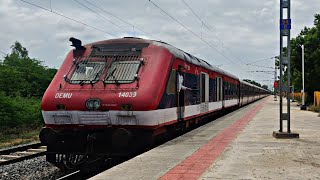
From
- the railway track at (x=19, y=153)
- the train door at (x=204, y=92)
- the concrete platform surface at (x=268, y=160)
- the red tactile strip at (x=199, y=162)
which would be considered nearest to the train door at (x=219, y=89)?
the train door at (x=204, y=92)

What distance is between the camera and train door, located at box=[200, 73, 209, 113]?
1403 centimetres

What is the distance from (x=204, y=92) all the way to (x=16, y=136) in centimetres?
843

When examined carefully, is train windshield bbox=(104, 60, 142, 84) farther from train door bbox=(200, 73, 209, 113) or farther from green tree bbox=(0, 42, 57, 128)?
green tree bbox=(0, 42, 57, 128)

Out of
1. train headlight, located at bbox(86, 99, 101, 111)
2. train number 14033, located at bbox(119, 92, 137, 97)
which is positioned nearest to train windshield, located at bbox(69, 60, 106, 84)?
train headlight, located at bbox(86, 99, 101, 111)

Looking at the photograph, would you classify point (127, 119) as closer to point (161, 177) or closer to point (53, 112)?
point (53, 112)

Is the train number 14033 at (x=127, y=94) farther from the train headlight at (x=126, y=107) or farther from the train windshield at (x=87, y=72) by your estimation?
the train windshield at (x=87, y=72)

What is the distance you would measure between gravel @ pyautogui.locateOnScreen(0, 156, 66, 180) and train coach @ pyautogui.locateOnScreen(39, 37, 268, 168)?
643 millimetres

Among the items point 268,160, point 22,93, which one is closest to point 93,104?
point 268,160

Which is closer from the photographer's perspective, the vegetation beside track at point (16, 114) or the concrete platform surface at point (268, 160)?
the concrete platform surface at point (268, 160)

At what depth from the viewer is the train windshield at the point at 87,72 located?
9.34 m

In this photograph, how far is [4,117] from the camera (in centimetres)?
1819

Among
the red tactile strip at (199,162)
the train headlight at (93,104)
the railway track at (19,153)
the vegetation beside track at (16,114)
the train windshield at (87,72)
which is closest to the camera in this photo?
the red tactile strip at (199,162)

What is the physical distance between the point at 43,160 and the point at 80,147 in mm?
2378

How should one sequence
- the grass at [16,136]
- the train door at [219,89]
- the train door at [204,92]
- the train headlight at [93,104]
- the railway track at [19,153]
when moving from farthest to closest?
the train door at [219,89], the grass at [16,136], the train door at [204,92], the railway track at [19,153], the train headlight at [93,104]
